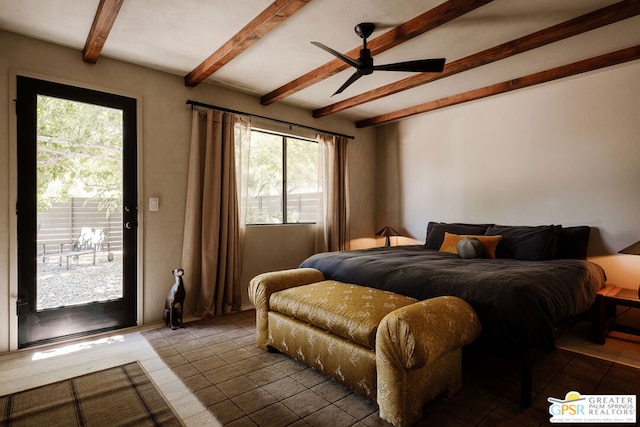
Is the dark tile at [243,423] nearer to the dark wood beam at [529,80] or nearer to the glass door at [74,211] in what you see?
the glass door at [74,211]

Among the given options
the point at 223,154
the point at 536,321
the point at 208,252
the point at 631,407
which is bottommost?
the point at 631,407

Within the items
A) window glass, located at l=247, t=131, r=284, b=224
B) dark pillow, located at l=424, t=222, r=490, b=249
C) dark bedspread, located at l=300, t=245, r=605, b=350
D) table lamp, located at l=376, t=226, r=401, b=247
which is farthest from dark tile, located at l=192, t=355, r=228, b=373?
table lamp, located at l=376, t=226, r=401, b=247

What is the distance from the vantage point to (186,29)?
2.52 m

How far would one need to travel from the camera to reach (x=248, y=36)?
2.47m

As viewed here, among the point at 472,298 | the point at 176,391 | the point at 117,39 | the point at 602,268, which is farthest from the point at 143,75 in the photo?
the point at 602,268

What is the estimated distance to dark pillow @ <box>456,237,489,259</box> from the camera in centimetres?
310

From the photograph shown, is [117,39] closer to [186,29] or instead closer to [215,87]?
[186,29]

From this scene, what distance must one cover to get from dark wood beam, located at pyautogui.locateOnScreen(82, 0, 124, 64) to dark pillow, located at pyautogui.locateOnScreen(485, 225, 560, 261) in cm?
365

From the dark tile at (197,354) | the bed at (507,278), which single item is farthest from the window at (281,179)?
the dark tile at (197,354)

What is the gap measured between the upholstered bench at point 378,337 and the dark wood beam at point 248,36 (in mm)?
1836

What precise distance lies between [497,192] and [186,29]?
11.8 ft

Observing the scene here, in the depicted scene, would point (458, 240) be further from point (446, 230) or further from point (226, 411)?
point (226, 411)

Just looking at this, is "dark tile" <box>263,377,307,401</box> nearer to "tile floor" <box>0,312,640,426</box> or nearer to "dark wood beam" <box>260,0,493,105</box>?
"tile floor" <box>0,312,640,426</box>

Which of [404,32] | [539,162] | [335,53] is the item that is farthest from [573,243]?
[335,53]
